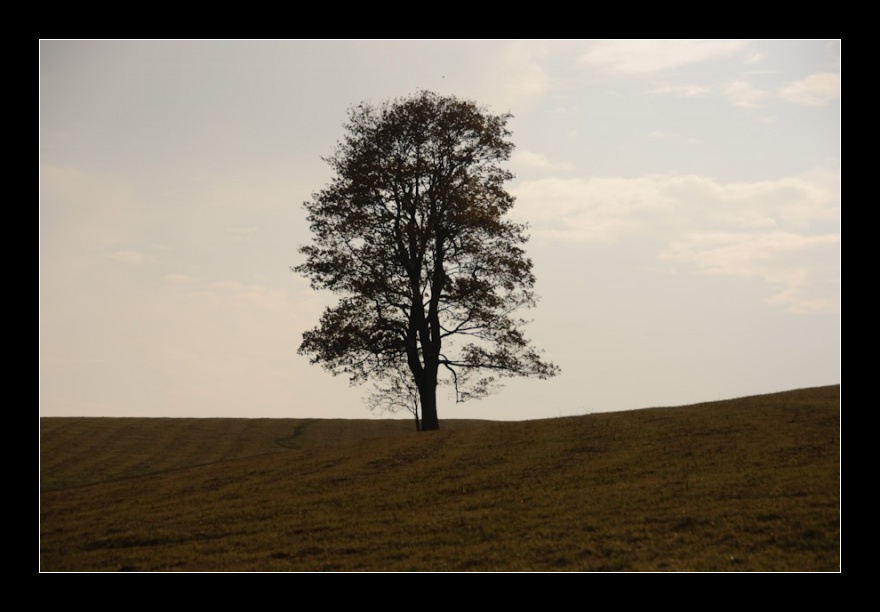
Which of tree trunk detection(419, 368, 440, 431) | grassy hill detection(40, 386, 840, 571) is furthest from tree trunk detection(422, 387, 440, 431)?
grassy hill detection(40, 386, 840, 571)

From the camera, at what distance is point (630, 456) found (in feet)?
106

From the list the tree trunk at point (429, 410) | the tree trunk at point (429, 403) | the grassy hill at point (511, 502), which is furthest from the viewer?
the tree trunk at point (429, 410)

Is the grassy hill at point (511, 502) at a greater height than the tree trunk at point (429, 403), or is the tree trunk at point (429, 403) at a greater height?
the tree trunk at point (429, 403)

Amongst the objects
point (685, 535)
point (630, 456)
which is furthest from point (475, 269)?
point (685, 535)

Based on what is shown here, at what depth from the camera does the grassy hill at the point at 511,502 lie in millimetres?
21625

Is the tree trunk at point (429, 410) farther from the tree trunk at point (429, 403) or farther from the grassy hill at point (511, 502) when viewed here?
the grassy hill at point (511, 502)

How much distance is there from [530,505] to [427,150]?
2583 cm

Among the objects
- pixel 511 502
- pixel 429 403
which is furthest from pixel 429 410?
pixel 511 502

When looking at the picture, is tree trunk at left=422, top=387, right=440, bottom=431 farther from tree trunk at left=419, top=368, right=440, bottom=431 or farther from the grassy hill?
the grassy hill

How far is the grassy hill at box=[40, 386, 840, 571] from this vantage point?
21625 mm

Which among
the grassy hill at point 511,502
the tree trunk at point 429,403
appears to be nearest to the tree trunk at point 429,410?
the tree trunk at point 429,403

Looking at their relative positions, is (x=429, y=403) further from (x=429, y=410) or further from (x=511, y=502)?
(x=511, y=502)

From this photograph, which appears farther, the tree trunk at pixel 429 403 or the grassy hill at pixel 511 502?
the tree trunk at pixel 429 403

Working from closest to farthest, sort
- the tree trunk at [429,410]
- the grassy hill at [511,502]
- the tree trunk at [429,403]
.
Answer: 1. the grassy hill at [511,502]
2. the tree trunk at [429,403]
3. the tree trunk at [429,410]
